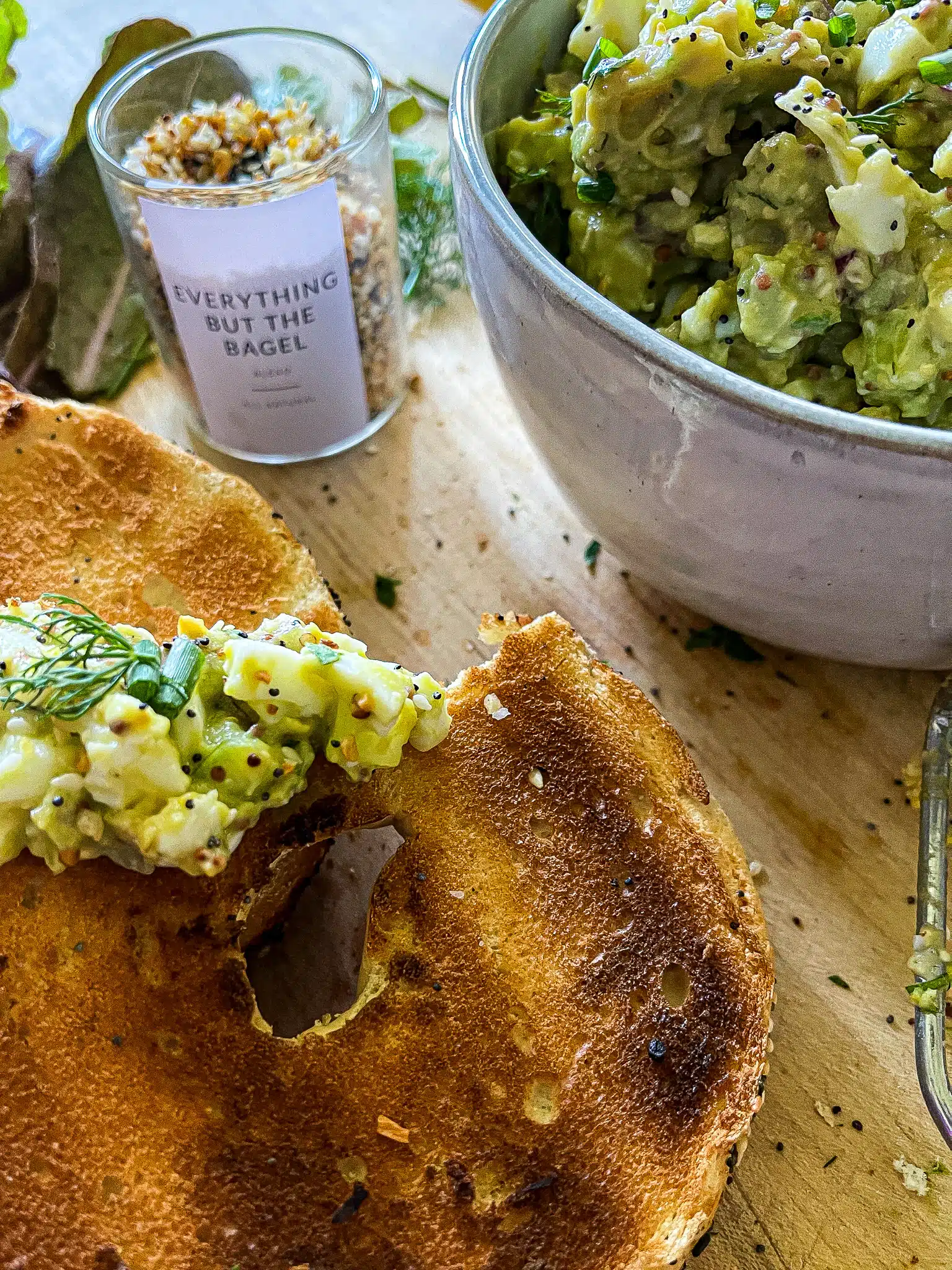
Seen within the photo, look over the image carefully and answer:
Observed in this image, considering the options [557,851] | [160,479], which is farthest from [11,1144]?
[160,479]

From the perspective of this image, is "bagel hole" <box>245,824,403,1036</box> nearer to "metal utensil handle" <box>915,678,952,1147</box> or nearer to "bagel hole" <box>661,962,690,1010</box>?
"bagel hole" <box>661,962,690,1010</box>

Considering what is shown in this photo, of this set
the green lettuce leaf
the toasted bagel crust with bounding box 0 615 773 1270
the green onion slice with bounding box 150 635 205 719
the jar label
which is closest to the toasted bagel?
the toasted bagel crust with bounding box 0 615 773 1270

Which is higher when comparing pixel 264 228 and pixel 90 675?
pixel 264 228

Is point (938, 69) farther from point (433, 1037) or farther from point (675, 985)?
point (433, 1037)

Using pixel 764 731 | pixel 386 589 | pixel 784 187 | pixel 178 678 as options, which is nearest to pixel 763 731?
pixel 764 731

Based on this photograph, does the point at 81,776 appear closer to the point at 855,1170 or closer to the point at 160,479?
the point at 160,479
